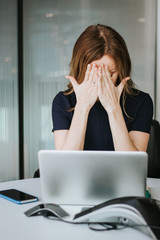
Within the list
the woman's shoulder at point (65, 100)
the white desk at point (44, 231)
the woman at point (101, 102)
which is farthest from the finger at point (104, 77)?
the white desk at point (44, 231)

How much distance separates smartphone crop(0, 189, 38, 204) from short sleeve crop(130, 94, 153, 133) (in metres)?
0.72

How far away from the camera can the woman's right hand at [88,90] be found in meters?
1.50

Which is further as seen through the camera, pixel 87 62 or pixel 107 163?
pixel 87 62

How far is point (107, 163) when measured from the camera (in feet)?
2.97

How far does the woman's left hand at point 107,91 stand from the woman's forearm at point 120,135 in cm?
6

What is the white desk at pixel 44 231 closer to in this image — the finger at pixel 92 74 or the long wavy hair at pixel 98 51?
the finger at pixel 92 74

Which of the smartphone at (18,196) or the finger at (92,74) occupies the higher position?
the finger at (92,74)

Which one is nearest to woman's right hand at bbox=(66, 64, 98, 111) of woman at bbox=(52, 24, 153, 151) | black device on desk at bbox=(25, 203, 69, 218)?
woman at bbox=(52, 24, 153, 151)

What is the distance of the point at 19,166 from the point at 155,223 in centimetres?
312

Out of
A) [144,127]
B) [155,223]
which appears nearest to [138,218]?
[155,223]

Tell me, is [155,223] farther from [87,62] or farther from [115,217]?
[87,62]

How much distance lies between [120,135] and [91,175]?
489 millimetres

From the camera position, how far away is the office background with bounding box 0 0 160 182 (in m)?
3.49

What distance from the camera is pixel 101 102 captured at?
1500 mm
